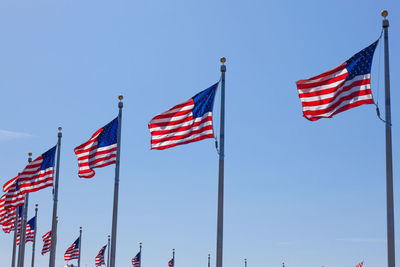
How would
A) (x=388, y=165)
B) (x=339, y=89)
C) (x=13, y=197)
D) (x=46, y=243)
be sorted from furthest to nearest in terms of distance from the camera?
(x=46, y=243), (x=13, y=197), (x=339, y=89), (x=388, y=165)

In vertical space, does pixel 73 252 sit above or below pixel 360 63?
below

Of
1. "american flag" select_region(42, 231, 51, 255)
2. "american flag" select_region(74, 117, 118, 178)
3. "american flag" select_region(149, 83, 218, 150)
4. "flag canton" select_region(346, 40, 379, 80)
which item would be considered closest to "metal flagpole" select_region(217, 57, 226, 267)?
"american flag" select_region(149, 83, 218, 150)

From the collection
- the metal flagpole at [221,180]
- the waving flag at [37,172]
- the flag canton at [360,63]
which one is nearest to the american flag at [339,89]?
the flag canton at [360,63]

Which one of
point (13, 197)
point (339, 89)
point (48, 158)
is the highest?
point (339, 89)

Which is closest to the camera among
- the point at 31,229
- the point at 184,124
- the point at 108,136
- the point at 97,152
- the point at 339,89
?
the point at 339,89

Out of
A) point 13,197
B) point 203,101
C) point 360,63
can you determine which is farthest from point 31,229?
point 360,63

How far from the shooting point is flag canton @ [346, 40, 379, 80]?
20.6m

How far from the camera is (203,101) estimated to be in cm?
2419

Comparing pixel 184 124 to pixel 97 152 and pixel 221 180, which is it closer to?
pixel 221 180

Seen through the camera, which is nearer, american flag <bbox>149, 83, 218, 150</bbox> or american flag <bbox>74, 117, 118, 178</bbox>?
american flag <bbox>149, 83, 218, 150</bbox>

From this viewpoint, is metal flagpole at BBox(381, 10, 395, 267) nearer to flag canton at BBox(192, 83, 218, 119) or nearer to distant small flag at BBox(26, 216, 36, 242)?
flag canton at BBox(192, 83, 218, 119)

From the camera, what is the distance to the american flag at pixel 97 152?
28984 millimetres

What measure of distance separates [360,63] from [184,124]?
22.8 ft

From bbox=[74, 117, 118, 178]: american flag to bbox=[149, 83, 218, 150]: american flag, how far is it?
18.6ft
